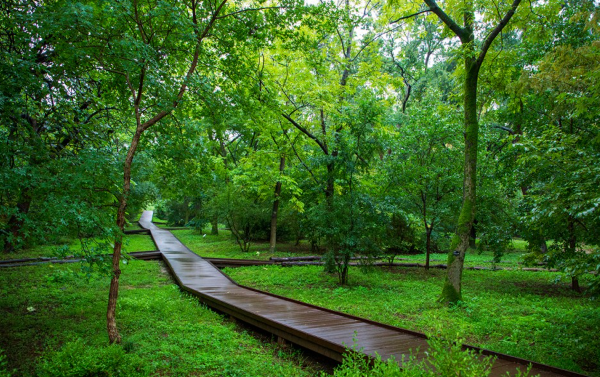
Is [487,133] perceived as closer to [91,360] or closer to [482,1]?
[482,1]

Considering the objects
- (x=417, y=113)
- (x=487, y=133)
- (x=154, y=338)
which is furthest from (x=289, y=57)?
(x=154, y=338)

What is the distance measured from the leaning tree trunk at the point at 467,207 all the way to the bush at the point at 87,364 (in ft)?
21.4

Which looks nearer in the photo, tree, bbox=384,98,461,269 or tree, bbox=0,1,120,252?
tree, bbox=0,1,120,252

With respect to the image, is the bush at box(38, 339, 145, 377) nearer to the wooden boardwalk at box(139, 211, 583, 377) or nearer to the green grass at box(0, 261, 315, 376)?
the green grass at box(0, 261, 315, 376)

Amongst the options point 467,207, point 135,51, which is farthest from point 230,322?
point 467,207

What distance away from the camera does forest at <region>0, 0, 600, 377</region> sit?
4652 millimetres

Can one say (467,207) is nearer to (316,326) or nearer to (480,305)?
(480,305)

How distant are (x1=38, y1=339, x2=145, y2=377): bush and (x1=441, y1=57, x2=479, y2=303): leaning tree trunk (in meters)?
6.54

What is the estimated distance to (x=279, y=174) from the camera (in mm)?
15898

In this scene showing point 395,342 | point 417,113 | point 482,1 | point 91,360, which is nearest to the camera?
point 91,360

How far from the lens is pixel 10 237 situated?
4305mm

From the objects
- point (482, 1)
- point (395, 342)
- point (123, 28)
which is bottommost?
point (395, 342)

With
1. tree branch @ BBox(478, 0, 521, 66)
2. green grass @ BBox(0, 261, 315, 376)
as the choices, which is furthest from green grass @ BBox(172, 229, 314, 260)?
tree branch @ BBox(478, 0, 521, 66)

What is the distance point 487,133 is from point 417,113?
2677mm
